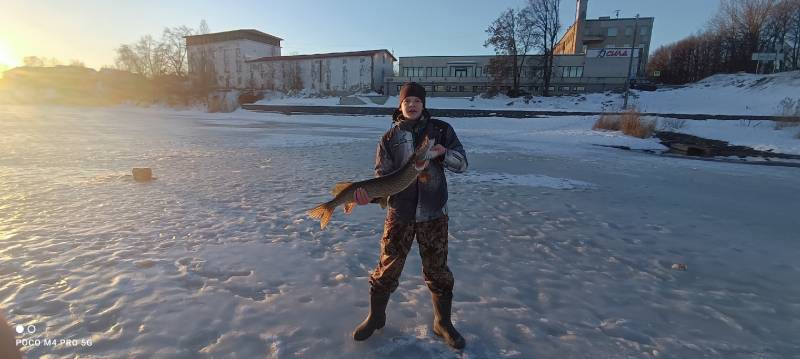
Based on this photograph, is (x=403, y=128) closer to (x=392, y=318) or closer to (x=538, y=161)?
(x=392, y=318)

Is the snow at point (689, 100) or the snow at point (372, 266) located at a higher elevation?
the snow at point (689, 100)

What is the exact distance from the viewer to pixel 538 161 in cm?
1270

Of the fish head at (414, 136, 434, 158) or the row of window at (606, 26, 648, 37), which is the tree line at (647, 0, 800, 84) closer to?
the row of window at (606, 26, 648, 37)

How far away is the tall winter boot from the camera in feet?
9.77

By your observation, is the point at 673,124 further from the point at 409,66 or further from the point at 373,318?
the point at 409,66

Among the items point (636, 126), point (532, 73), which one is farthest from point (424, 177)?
point (532, 73)

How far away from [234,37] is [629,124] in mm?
64898

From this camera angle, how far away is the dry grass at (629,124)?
1933 centimetres

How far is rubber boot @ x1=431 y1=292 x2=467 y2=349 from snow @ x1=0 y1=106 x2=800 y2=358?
87 millimetres

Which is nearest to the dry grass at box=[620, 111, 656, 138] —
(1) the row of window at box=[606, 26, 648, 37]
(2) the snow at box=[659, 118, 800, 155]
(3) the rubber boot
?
(2) the snow at box=[659, 118, 800, 155]

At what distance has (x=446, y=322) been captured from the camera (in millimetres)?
2984

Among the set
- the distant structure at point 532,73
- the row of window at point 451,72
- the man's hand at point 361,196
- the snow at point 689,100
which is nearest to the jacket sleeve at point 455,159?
the man's hand at point 361,196

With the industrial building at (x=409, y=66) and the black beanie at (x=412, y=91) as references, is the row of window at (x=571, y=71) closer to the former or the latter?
the industrial building at (x=409, y=66)

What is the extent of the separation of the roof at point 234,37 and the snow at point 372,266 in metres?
65.2
